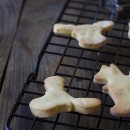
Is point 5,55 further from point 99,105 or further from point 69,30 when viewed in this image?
point 99,105

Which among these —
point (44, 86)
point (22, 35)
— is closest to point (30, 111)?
point (44, 86)

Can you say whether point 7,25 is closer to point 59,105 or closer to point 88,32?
point 88,32

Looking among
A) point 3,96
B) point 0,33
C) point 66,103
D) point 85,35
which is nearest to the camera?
point 66,103

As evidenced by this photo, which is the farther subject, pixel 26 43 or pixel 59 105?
pixel 26 43

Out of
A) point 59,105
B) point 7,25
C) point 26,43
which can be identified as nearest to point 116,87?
point 59,105

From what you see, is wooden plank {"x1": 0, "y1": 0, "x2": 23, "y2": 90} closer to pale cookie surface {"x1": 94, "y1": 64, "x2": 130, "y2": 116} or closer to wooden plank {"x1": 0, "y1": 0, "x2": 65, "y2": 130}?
wooden plank {"x1": 0, "y1": 0, "x2": 65, "y2": 130}
